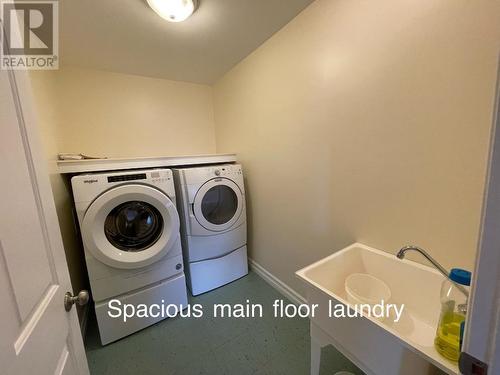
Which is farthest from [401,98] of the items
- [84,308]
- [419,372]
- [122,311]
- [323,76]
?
[84,308]

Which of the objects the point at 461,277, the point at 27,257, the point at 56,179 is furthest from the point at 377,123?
the point at 56,179

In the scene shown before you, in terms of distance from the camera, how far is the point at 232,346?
55.2 inches

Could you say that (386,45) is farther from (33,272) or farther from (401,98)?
(33,272)

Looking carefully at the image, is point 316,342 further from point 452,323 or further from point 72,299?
point 72,299

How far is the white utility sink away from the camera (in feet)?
2.19

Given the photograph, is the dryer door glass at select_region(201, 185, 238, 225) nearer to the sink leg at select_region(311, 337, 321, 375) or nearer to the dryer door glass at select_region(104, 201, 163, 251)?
the dryer door glass at select_region(104, 201, 163, 251)

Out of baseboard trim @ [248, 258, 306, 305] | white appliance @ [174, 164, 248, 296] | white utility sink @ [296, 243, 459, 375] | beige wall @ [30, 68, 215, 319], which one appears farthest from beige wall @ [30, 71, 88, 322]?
white utility sink @ [296, 243, 459, 375]

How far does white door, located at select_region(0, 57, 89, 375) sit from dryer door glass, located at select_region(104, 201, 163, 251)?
0.84m

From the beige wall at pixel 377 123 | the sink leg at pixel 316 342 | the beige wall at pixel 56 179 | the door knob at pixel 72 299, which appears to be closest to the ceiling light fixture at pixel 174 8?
the beige wall at pixel 377 123

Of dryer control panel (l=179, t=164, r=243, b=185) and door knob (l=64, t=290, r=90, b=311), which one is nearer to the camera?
door knob (l=64, t=290, r=90, b=311)

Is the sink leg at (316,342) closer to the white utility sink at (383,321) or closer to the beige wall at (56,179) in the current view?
the white utility sink at (383,321)

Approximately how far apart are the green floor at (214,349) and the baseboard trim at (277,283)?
16cm

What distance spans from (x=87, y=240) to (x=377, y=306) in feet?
5.41

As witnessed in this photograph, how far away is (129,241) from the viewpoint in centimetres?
156
